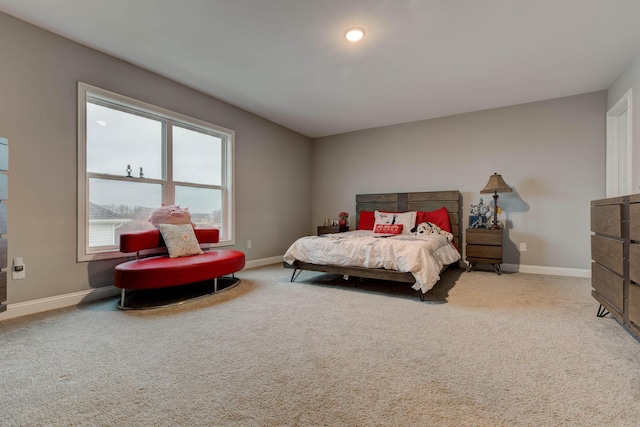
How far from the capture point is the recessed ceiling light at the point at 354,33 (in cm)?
255

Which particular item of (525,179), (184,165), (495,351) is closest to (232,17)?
(184,165)

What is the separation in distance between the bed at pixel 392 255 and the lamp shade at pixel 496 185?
0.56m

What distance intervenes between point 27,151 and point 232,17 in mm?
2135

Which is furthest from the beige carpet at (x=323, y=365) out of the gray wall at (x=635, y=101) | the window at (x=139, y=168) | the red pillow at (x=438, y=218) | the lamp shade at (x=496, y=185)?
the red pillow at (x=438, y=218)

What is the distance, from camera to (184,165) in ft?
12.9

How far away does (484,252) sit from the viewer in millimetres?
4121

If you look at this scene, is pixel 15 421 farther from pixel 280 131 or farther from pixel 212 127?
pixel 280 131

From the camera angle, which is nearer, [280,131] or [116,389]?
[116,389]

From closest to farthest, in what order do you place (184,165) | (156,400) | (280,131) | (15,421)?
(15,421) → (156,400) → (184,165) → (280,131)

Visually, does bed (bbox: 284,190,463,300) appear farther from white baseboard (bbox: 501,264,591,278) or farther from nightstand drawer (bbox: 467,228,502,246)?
white baseboard (bbox: 501,264,591,278)

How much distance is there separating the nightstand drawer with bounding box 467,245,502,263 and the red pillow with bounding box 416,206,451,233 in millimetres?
429

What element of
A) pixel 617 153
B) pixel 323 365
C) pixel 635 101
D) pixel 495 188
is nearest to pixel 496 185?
pixel 495 188

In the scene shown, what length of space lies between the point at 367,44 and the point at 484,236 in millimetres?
3014

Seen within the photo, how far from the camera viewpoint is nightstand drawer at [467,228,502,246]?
13.2 ft
